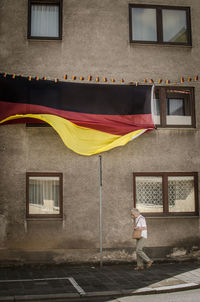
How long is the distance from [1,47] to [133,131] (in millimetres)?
4983

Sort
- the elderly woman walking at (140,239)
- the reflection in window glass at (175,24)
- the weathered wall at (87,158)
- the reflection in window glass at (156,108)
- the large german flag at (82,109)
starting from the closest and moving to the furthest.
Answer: the elderly woman walking at (140,239) < the large german flag at (82,109) < the weathered wall at (87,158) < the reflection in window glass at (156,108) < the reflection in window glass at (175,24)

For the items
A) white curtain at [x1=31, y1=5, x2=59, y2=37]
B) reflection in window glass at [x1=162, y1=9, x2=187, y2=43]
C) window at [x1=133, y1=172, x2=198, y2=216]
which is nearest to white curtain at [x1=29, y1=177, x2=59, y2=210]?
window at [x1=133, y1=172, x2=198, y2=216]

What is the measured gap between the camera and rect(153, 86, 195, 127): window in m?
13.8

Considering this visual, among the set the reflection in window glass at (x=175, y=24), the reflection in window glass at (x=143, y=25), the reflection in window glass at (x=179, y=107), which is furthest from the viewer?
the reflection in window glass at (x=175, y=24)

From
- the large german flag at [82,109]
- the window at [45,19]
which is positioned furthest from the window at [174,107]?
the window at [45,19]

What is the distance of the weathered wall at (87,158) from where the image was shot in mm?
12641

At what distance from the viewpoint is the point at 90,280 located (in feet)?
34.1

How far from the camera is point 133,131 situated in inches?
508

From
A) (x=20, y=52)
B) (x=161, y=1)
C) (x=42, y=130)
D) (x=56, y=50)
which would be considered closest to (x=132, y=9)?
(x=161, y=1)

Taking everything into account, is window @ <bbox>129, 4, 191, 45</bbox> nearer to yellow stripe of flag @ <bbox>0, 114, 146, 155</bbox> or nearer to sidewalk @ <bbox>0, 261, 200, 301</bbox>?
yellow stripe of flag @ <bbox>0, 114, 146, 155</bbox>

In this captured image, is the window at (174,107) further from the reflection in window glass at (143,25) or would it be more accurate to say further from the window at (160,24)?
the reflection in window glass at (143,25)

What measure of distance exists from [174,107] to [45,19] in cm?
524

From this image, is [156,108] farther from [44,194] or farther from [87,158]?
[44,194]

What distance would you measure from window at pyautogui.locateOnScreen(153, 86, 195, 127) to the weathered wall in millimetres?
312
